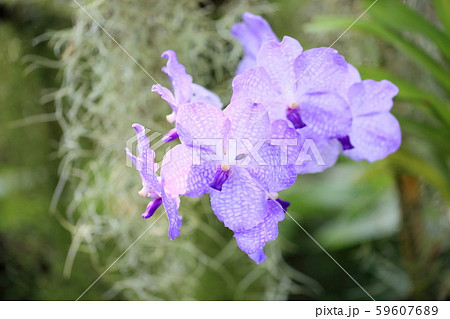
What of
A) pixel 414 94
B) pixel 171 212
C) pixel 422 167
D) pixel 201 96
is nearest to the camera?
pixel 171 212

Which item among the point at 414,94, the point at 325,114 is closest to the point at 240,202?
the point at 325,114

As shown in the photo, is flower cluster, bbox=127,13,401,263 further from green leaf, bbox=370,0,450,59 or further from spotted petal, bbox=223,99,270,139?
green leaf, bbox=370,0,450,59

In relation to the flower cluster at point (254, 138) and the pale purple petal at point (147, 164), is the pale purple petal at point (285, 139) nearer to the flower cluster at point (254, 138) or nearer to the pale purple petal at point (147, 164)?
the flower cluster at point (254, 138)

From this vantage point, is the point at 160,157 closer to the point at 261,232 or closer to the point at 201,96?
the point at 201,96

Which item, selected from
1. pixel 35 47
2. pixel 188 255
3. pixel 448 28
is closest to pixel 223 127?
pixel 448 28

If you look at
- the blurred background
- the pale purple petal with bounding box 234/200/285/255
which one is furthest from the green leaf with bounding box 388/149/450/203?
the pale purple petal with bounding box 234/200/285/255
